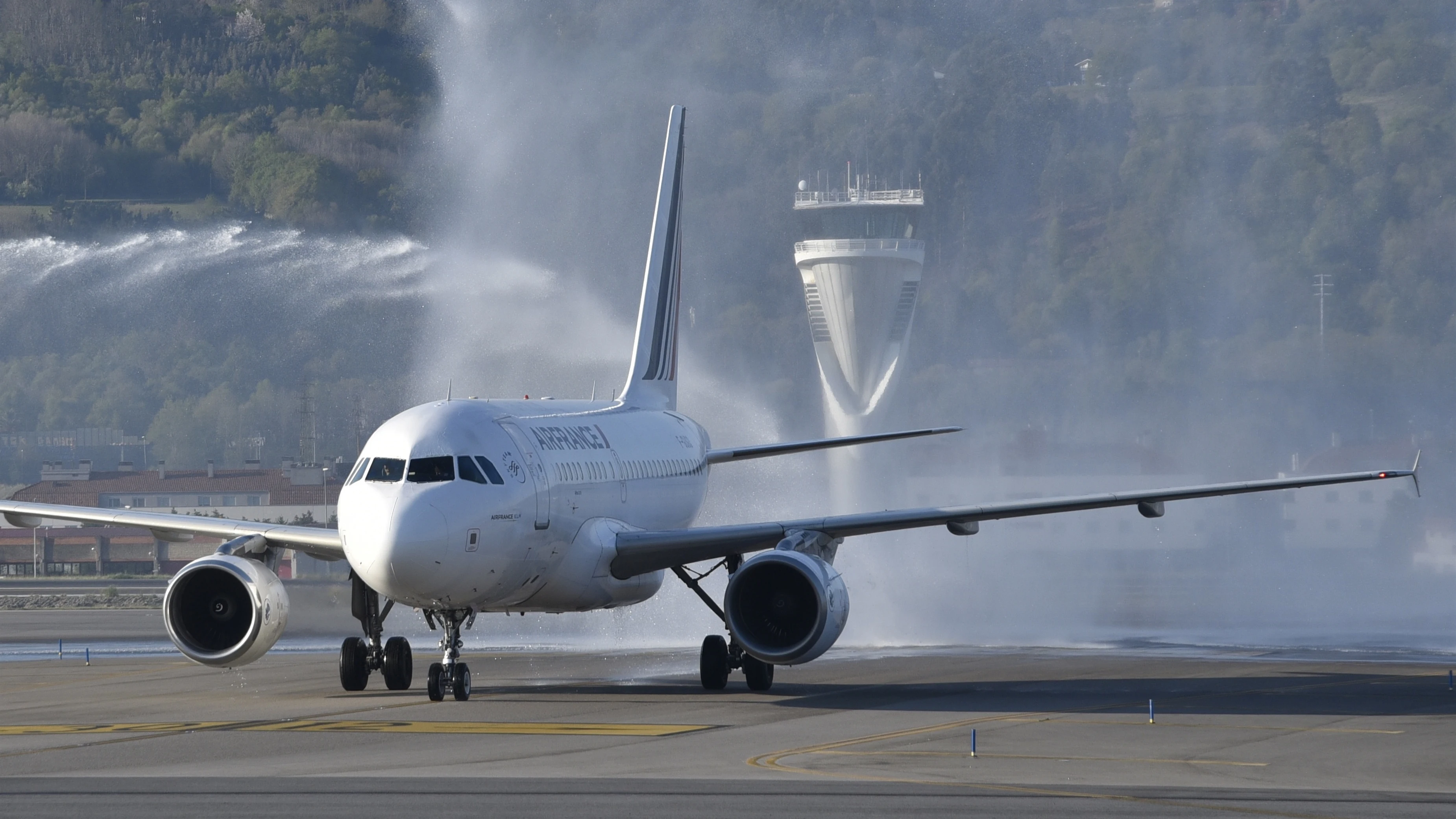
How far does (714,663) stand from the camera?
28344mm

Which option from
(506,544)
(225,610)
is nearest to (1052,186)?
(225,610)

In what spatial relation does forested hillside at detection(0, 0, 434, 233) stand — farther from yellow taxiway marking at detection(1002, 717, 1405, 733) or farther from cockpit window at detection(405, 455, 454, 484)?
yellow taxiway marking at detection(1002, 717, 1405, 733)

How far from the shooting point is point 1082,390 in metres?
75.4

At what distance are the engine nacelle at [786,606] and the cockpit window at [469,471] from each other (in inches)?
147

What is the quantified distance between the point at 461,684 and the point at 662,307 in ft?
45.4

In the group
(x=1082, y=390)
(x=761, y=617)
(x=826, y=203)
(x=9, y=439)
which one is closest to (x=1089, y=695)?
(x=761, y=617)

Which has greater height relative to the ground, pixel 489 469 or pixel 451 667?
pixel 489 469

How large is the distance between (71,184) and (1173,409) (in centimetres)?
13526

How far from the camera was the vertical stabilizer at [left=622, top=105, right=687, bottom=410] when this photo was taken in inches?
1467

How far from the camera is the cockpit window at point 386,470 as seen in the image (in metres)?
24.9

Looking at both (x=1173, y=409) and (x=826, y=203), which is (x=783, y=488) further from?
(x=826, y=203)

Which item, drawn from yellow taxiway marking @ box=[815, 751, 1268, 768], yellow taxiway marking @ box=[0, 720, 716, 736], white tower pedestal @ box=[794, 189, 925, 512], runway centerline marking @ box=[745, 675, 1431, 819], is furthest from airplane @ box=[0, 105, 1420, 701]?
white tower pedestal @ box=[794, 189, 925, 512]

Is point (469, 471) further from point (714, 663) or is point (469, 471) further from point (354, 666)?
point (714, 663)

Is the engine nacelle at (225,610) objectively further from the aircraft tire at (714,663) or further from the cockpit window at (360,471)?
the aircraft tire at (714,663)
